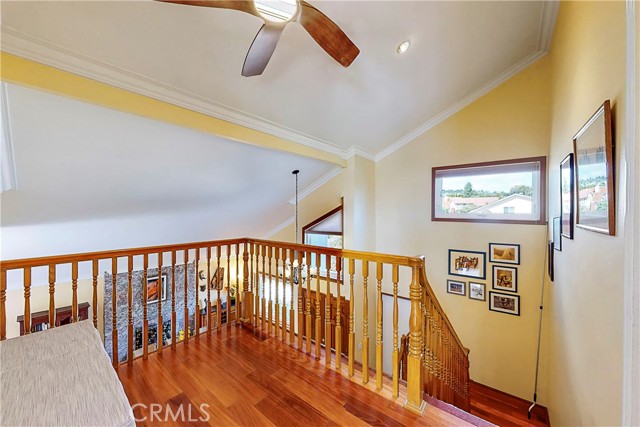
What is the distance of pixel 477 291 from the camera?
12.0ft

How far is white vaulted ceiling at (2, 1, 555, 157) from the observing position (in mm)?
1606

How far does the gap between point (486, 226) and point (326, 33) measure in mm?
3360

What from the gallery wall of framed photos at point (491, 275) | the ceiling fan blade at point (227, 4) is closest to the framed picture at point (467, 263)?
the gallery wall of framed photos at point (491, 275)

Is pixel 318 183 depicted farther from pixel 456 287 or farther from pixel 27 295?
pixel 27 295

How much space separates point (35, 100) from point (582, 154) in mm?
3800

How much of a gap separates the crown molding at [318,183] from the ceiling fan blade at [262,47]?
2708 mm

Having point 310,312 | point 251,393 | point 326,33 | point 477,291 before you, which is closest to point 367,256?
point 310,312

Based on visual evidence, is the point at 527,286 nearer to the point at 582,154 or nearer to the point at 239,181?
the point at 582,154

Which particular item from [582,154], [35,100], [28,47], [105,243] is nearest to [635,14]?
[582,154]

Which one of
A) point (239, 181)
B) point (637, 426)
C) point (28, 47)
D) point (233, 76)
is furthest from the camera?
point (239, 181)

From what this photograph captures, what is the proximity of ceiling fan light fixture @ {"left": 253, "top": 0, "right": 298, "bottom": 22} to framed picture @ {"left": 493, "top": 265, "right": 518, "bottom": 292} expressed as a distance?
12.7 feet

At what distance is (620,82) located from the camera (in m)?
1.10

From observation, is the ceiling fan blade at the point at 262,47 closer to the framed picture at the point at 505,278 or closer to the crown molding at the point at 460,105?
the crown molding at the point at 460,105

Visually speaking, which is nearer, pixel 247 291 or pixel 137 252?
pixel 137 252
